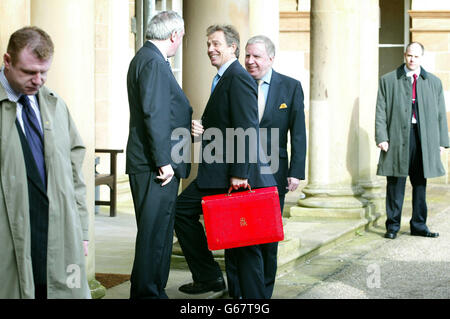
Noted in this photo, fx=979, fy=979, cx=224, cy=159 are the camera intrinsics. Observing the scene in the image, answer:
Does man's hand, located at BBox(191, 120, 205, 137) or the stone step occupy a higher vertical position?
man's hand, located at BBox(191, 120, 205, 137)

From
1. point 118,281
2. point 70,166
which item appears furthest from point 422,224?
point 70,166

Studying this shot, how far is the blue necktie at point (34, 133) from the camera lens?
352 cm

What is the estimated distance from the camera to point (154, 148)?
16.0 feet

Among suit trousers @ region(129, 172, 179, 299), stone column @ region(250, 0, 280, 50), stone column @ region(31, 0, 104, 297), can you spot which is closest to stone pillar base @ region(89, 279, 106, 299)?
suit trousers @ region(129, 172, 179, 299)

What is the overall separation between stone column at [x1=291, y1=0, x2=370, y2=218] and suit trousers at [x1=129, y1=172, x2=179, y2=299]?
476cm

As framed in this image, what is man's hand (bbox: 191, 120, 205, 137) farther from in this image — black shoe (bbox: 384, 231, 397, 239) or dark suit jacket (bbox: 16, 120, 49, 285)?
black shoe (bbox: 384, 231, 397, 239)

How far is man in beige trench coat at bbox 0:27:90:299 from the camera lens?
3.42 meters

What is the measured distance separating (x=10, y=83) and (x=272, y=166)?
2.76m

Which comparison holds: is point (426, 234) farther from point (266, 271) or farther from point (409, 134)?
point (266, 271)

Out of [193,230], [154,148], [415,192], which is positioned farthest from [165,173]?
[415,192]

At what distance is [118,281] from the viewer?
6262 millimetres

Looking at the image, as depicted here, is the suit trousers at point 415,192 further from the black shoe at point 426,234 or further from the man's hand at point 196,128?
the man's hand at point 196,128

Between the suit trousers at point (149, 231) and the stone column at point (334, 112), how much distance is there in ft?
15.6
